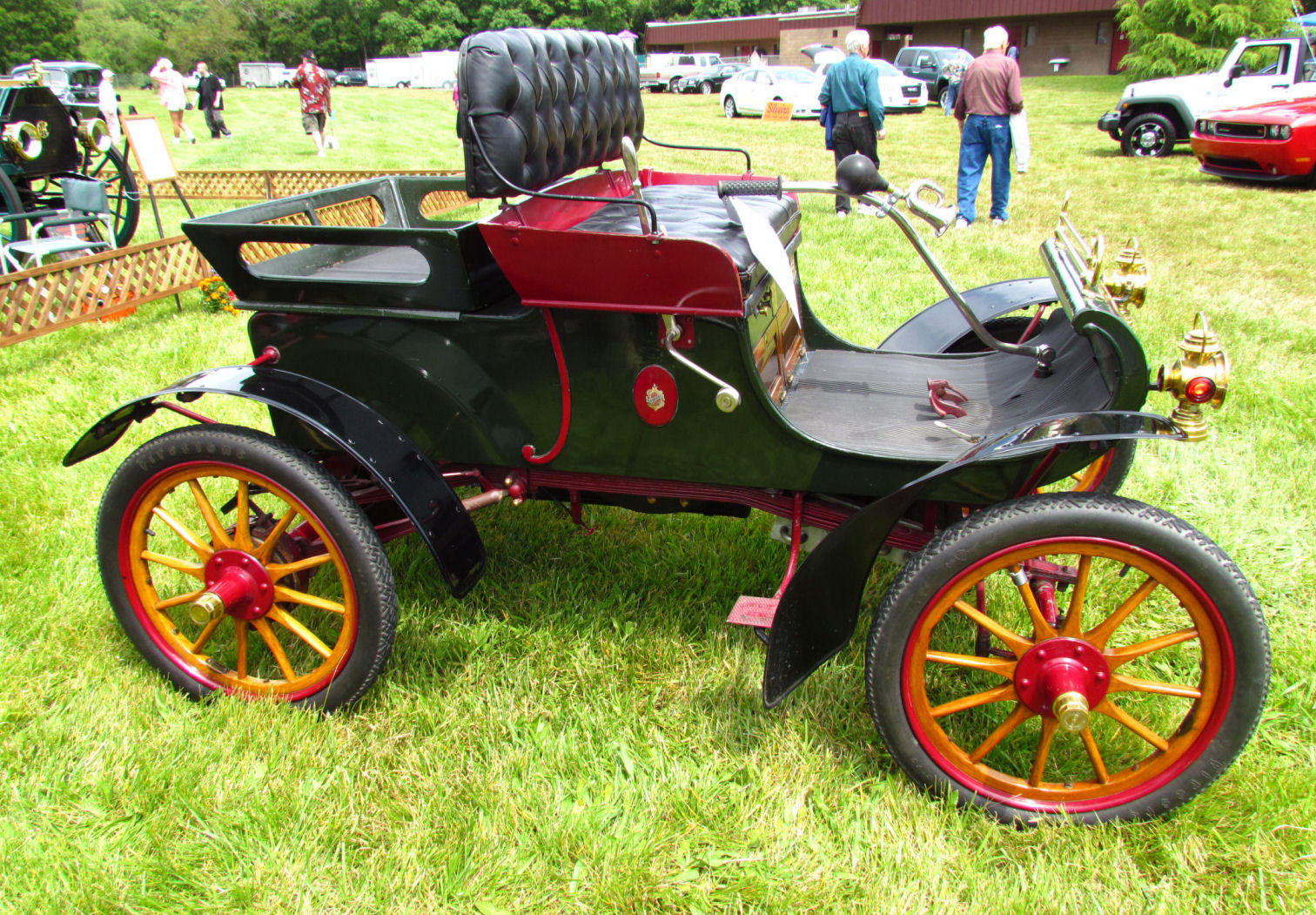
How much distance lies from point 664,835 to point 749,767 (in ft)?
0.99

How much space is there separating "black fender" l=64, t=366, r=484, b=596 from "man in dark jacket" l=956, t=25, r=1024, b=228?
7304 mm

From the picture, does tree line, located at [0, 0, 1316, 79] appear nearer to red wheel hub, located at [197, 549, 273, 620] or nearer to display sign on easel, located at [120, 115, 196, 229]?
display sign on easel, located at [120, 115, 196, 229]

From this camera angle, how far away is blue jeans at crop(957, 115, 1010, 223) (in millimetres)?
8203

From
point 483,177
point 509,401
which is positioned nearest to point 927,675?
point 509,401

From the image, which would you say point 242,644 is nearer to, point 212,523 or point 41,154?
point 212,523

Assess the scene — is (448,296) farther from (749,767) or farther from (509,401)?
(749,767)

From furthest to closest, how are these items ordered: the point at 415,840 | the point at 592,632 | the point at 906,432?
the point at 592,632 < the point at 906,432 < the point at 415,840

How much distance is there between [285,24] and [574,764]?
94.4 m

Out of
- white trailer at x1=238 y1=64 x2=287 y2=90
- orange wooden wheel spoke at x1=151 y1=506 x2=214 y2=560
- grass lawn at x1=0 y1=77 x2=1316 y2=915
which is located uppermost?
white trailer at x1=238 y1=64 x2=287 y2=90

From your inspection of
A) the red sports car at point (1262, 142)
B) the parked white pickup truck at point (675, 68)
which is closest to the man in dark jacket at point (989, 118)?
the red sports car at point (1262, 142)

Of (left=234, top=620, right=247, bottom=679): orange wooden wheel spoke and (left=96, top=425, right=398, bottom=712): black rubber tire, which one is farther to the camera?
(left=234, top=620, right=247, bottom=679): orange wooden wheel spoke

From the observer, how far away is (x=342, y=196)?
2941mm

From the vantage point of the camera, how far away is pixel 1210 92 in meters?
12.0

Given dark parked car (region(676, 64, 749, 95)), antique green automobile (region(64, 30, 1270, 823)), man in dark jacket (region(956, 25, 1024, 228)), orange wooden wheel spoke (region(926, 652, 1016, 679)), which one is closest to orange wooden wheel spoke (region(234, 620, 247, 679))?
antique green automobile (region(64, 30, 1270, 823))
